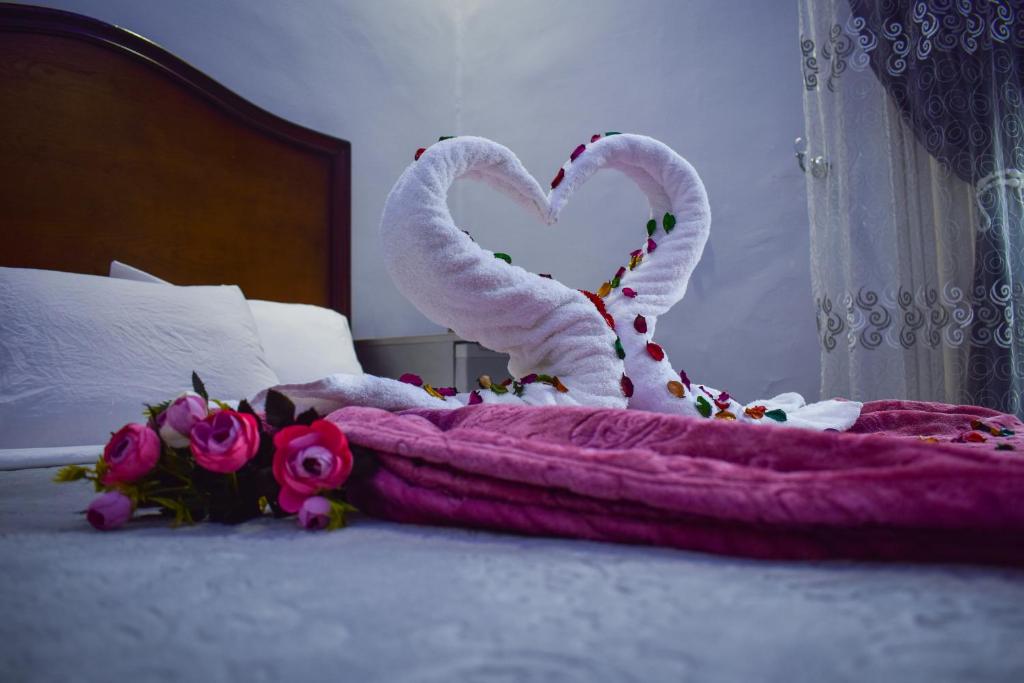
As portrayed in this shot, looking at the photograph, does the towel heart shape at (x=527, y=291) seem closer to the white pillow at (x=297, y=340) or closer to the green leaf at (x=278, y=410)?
the green leaf at (x=278, y=410)

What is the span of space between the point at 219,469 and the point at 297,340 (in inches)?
58.5

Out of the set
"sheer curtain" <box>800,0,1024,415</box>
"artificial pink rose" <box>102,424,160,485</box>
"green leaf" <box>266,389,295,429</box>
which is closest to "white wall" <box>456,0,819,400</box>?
"sheer curtain" <box>800,0,1024,415</box>

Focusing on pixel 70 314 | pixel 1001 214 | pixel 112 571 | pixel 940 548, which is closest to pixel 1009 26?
pixel 1001 214

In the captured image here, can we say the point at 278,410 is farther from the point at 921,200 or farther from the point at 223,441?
the point at 921,200

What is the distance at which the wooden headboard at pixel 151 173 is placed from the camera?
6.05ft

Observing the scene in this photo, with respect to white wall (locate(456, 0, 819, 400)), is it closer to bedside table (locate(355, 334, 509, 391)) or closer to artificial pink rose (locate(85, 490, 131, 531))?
bedside table (locate(355, 334, 509, 391))

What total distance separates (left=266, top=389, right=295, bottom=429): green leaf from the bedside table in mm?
1698

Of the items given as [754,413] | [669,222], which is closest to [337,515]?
[754,413]

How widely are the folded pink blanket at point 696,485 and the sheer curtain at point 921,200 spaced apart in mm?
1424

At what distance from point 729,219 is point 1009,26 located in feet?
3.44

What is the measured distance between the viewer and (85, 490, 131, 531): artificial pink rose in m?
0.61

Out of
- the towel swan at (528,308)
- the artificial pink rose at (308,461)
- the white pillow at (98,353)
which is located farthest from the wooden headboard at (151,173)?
the artificial pink rose at (308,461)

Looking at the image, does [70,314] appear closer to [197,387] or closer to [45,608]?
[197,387]

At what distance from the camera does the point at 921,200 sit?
6.22 feet
